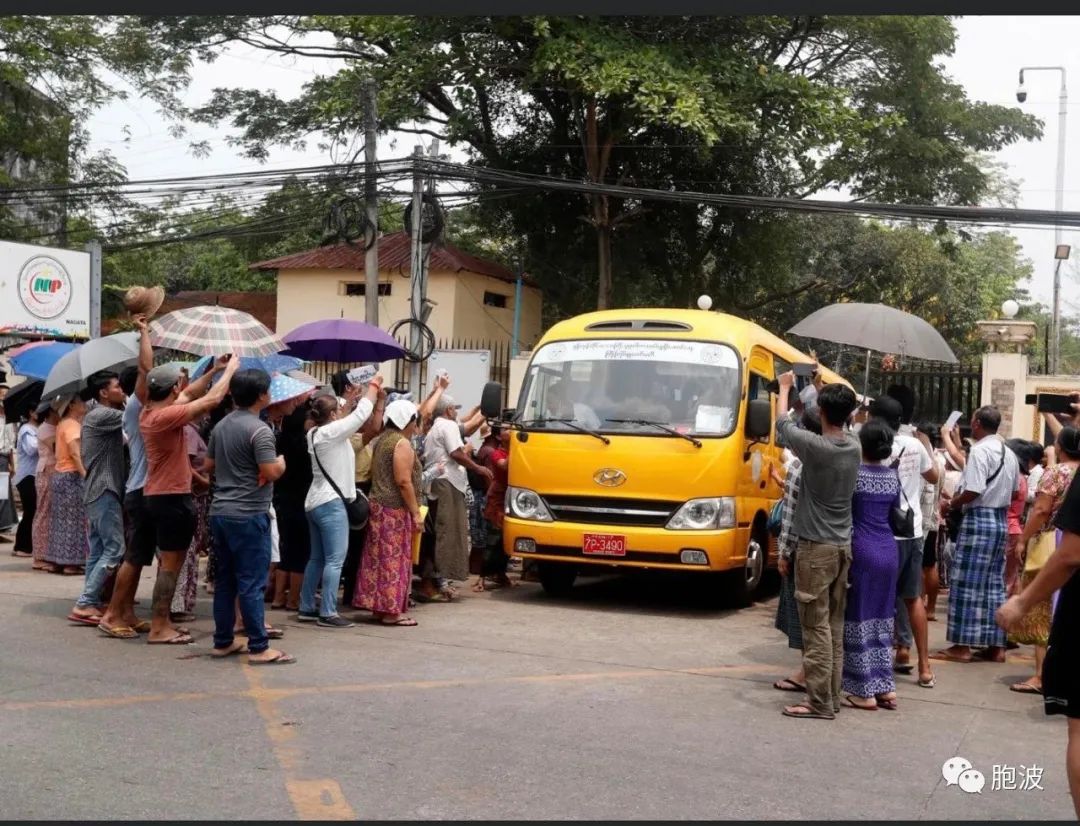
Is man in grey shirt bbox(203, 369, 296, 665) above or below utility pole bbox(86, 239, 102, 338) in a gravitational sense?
below

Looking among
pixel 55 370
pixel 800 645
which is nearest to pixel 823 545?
pixel 800 645

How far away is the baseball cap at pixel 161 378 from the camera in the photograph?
310 inches

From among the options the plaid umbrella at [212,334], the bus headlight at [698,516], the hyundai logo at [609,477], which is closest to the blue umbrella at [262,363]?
the plaid umbrella at [212,334]

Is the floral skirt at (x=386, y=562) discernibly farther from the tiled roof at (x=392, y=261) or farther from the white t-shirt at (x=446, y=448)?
the tiled roof at (x=392, y=261)

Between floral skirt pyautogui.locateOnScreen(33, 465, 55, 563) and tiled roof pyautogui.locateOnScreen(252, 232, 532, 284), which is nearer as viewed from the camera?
floral skirt pyautogui.locateOnScreen(33, 465, 55, 563)

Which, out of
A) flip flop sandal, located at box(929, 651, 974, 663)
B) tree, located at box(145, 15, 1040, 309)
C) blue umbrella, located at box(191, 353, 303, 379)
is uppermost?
tree, located at box(145, 15, 1040, 309)

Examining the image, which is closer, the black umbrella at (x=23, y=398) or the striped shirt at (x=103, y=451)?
the striped shirt at (x=103, y=451)

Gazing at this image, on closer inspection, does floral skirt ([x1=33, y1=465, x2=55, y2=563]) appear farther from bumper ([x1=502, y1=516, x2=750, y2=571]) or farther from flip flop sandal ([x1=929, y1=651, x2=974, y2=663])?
flip flop sandal ([x1=929, y1=651, x2=974, y2=663])

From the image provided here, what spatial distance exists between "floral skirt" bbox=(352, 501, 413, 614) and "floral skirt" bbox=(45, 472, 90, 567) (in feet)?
11.3

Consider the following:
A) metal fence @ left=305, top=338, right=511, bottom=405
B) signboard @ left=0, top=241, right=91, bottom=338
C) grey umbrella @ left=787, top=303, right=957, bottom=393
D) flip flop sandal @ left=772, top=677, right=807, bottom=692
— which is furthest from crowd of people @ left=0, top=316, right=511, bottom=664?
signboard @ left=0, top=241, right=91, bottom=338

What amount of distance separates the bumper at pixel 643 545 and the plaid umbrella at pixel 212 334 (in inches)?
113

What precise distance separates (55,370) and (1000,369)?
14.5m

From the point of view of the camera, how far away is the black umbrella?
12062mm

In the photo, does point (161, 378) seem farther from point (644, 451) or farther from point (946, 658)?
point (946, 658)
